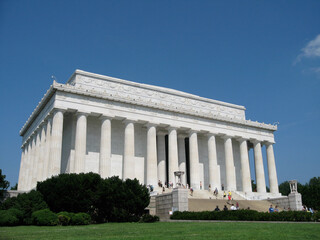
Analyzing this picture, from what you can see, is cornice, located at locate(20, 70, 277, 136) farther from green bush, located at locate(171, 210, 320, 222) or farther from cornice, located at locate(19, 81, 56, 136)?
green bush, located at locate(171, 210, 320, 222)

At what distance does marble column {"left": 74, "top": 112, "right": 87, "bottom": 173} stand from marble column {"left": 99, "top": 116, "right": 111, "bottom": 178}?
2.51 meters

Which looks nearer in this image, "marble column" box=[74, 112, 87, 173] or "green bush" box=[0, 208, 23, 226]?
"green bush" box=[0, 208, 23, 226]

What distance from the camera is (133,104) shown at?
5472 centimetres

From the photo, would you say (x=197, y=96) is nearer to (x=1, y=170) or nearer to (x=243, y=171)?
(x=243, y=171)

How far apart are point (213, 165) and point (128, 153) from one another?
1604cm

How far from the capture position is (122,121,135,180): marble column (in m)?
51.8

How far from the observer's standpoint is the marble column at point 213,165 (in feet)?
195

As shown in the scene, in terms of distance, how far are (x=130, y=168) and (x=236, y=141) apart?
2651cm

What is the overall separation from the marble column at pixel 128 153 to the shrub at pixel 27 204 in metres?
17.3

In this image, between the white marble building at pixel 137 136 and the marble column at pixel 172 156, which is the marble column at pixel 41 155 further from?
the marble column at pixel 172 156

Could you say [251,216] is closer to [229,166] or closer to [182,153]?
[229,166]

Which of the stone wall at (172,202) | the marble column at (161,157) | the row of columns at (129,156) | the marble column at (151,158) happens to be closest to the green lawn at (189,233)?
the stone wall at (172,202)

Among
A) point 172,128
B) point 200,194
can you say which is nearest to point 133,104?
point 172,128

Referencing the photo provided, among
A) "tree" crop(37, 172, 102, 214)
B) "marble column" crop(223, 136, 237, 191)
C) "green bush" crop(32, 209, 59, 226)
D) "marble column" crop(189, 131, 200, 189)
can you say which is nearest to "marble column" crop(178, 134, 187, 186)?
"marble column" crop(189, 131, 200, 189)
